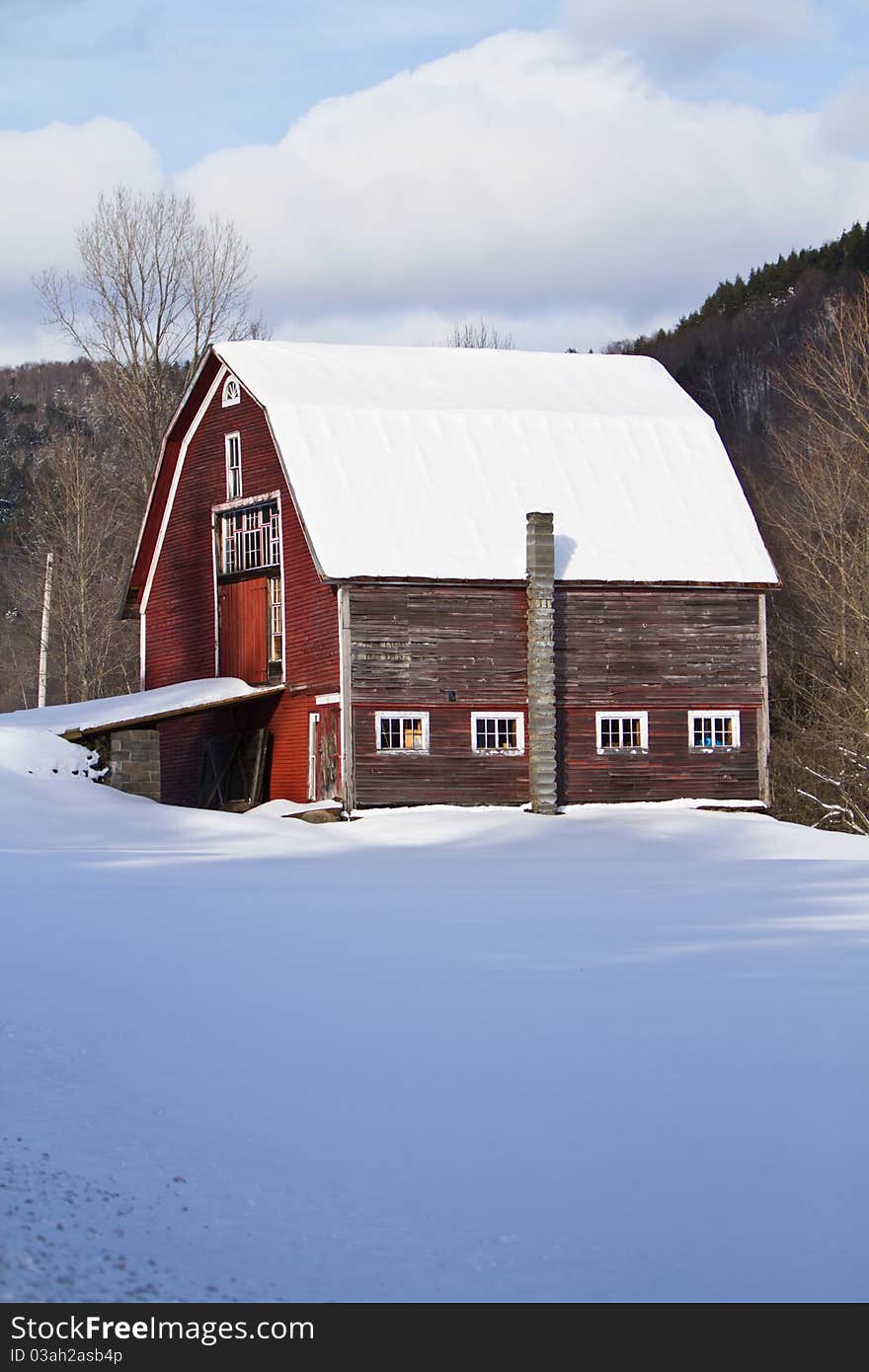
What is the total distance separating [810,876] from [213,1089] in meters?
13.3

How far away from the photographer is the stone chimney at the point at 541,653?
1154 inches

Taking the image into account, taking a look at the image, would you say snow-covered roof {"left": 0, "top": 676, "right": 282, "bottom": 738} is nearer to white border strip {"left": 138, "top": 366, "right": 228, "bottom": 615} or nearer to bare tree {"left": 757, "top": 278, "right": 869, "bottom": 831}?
white border strip {"left": 138, "top": 366, "right": 228, "bottom": 615}

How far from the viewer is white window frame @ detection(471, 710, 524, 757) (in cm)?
2942

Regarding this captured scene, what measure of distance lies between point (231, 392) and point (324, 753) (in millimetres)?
7812

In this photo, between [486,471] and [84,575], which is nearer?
[486,471]

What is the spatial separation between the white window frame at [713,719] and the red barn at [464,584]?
54 millimetres

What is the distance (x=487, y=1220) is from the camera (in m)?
6.16

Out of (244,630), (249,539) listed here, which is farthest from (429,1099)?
(249,539)

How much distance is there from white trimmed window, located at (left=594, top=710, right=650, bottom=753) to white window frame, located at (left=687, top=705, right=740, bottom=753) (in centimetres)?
83

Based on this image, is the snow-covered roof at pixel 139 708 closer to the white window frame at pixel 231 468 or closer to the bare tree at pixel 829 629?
the white window frame at pixel 231 468

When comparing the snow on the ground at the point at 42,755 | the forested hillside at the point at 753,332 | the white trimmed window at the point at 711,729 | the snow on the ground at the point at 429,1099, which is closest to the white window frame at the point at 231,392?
the snow on the ground at the point at 42,755

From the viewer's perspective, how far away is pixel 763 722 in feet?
102

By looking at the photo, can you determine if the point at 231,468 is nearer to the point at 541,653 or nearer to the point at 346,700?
the point at 346,700
